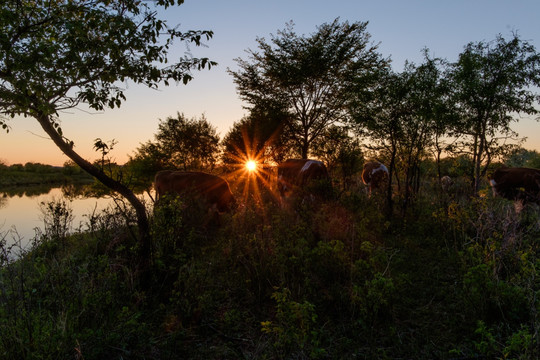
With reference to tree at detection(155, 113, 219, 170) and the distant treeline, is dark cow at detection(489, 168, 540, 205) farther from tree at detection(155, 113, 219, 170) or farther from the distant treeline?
the distant treeline

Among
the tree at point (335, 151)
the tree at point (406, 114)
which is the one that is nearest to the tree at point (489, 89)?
the tree at point (406, 114)

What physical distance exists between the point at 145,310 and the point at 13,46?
406cm

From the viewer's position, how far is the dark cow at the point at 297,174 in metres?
13.1

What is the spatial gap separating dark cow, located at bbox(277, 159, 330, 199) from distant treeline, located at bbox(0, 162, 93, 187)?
Result: 178 feet

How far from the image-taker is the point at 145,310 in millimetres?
4500

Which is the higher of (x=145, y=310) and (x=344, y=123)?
(x=344, y=123)

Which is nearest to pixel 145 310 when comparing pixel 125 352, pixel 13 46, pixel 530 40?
pixel 125 352

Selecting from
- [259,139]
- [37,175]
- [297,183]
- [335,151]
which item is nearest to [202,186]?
[297,183]

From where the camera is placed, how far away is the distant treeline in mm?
58247

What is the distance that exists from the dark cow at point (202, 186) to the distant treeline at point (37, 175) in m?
52.6

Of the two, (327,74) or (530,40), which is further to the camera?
(327,74)

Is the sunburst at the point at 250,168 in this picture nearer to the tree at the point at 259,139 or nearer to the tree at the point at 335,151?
the tree at the point at 259,139

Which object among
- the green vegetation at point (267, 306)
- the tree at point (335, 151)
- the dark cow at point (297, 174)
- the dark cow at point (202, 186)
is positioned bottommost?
the green vegetation at point (267, 306)

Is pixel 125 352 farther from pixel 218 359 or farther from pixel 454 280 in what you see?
pixel 454 280
